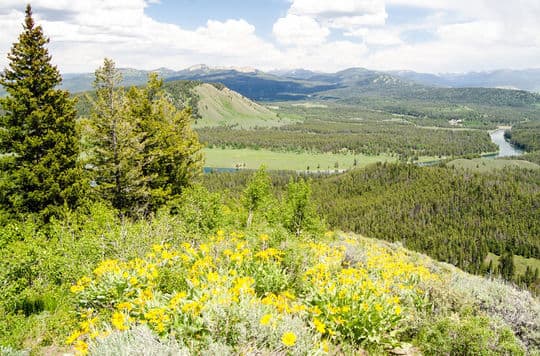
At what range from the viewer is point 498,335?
8.37 metres

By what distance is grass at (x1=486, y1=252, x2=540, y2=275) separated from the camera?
11471 centimetres

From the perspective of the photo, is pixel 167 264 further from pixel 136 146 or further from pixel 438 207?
pixel 438 207

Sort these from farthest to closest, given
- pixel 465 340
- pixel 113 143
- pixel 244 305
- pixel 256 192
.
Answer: pixel 256 192, pixel 113 143, pixel 465 340, pixel 244 305

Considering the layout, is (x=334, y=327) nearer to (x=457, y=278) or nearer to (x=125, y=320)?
(x=125, y=320)

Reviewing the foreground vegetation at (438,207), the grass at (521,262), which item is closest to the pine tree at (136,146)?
the foreground vegetation at (438,207)

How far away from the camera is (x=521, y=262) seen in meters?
119

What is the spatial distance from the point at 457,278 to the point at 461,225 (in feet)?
476

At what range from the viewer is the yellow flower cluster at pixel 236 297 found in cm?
636

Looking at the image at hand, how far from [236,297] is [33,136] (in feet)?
71.0

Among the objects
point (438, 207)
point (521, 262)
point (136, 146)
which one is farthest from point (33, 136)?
point (438, 207)

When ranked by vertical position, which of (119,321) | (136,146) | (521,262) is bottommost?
(521,262)

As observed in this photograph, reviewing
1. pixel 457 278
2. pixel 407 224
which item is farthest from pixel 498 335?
pixel 407 224

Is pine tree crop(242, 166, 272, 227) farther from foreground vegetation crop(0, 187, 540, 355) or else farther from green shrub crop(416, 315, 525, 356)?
green shrub crop(416, 315, 525, 356)

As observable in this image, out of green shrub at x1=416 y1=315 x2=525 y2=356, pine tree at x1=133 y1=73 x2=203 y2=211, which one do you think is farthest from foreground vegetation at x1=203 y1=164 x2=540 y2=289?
green shrub at x1=416 y1=315 x2=525 y2=356
